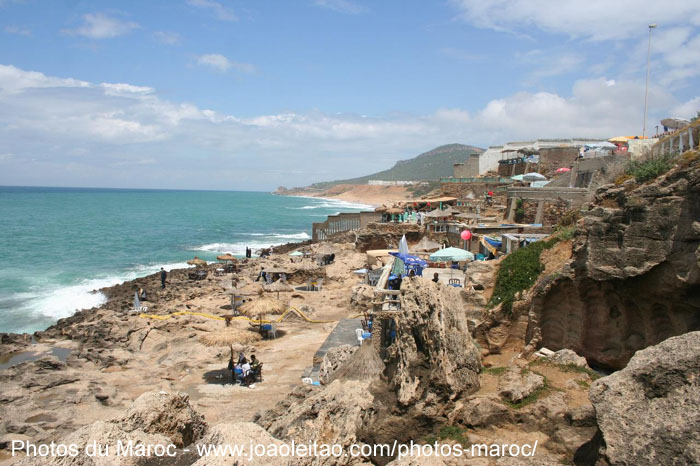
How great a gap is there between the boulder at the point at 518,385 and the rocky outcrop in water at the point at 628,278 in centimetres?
318

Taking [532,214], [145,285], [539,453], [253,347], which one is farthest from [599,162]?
[145,285]

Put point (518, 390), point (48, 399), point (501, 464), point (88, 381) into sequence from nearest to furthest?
1. point (501, 464)
2. point (518, 390)
3. point (48, 399)
4. point (88, 381)

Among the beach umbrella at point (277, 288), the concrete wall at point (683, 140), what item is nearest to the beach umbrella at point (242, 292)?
the beach umbrella at point (277, 288)

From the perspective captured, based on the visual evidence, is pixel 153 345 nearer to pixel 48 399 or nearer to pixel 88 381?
pixel 88 381

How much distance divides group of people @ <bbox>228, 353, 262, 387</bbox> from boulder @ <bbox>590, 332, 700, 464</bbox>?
→ 36.1 ft

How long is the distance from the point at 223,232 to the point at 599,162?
197ft

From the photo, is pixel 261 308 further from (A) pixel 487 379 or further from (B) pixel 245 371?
(A) pixel 487 379

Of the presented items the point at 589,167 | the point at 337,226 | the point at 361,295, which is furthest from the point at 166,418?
the point at 337,226

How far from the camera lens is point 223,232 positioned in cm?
7319

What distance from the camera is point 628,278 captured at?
9.55 m

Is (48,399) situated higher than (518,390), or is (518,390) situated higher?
(518,390)

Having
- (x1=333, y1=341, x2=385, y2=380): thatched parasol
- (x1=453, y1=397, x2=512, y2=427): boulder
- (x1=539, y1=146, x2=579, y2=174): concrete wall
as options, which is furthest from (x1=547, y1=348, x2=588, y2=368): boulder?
(x1=539, y1=146, x2=579, y2=174): concrete wall

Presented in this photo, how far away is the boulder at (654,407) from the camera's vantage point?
4344 mm

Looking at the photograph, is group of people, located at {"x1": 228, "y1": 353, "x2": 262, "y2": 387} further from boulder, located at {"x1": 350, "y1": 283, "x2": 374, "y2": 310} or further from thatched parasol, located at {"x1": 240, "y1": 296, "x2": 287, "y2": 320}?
boulder, located at {"x1": 350, "y1": 283, "x2": 374, "y2": 310}
